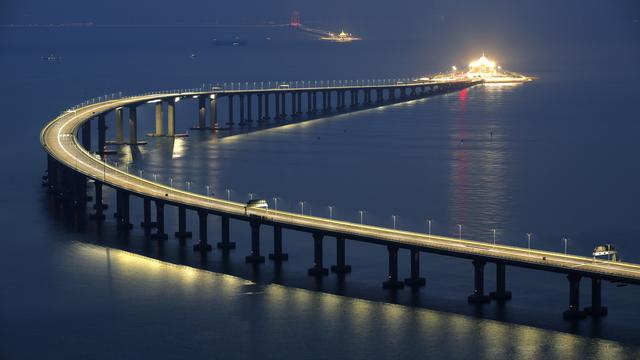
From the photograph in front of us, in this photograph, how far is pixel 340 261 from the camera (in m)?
88.0

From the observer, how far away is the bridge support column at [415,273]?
8450cm

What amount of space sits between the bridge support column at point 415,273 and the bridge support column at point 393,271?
58 centimetres

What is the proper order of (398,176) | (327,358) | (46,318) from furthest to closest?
1. (398,176)
2. (46,318)
3. (327,358)

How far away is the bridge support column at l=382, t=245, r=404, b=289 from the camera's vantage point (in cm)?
8438

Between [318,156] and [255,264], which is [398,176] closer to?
[318,156]

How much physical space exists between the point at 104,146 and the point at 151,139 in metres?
14.5

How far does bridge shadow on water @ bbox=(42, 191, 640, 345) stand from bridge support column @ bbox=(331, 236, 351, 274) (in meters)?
0.45

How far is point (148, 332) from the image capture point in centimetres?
7850

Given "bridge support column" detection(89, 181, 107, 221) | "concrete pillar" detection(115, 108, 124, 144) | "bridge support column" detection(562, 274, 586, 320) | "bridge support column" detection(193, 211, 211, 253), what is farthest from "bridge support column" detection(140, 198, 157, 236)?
"concrete pillar" detection(115, 108, 124, 144)

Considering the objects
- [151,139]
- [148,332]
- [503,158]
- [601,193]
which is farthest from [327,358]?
[151,139]

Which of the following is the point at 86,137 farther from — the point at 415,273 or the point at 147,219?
the point at 415,273

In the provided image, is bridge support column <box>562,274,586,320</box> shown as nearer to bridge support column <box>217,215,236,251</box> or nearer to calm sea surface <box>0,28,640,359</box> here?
calm sea surface <box>0,28,640,359</box>

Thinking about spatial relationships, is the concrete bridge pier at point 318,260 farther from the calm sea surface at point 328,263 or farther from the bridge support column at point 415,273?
the bridge support column at point 415,273

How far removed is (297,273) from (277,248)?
133 inches
